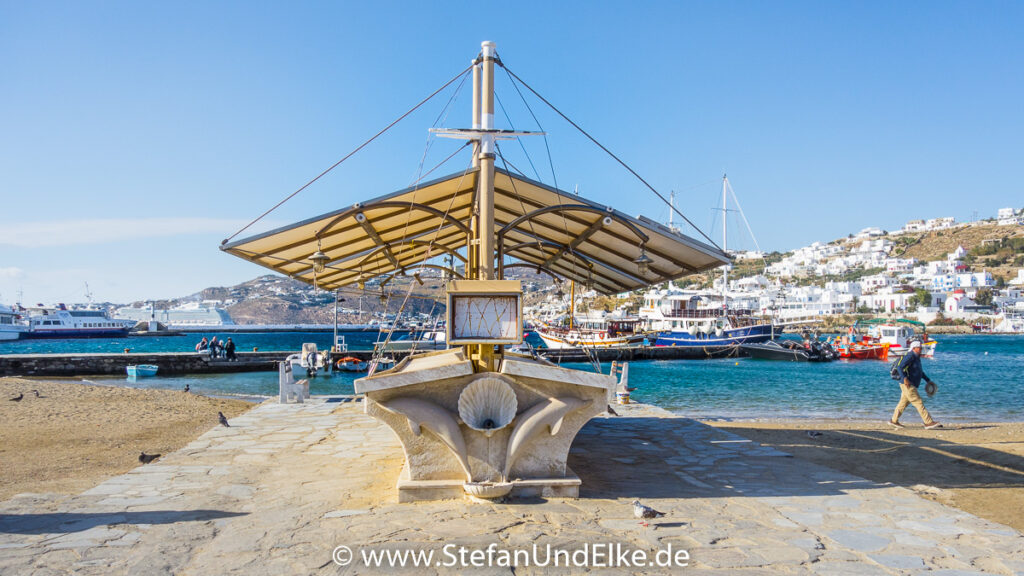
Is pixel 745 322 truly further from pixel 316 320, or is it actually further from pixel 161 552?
pixel 316 320

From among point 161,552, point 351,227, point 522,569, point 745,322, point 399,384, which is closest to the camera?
point 522,569

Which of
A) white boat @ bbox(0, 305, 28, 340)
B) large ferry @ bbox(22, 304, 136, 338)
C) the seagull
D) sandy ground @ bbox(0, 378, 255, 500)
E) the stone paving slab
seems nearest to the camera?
the stone paving slab

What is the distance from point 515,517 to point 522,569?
976mm

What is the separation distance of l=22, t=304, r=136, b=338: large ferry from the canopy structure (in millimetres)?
84792

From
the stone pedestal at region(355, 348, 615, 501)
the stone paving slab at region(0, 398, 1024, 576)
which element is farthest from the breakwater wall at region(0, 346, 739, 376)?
the stone pedestal at region(355, 348, 615, 501)

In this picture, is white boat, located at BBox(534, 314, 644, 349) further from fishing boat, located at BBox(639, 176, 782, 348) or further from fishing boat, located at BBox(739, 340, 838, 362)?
fishing boat, located at BBox(739, 340, 838, 362)

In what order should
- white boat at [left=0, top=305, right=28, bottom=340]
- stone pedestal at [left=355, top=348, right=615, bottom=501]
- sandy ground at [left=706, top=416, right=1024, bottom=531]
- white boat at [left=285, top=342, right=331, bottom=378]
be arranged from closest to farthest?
1. stone pedestal at [left=355, top=348, right=615, bottom=501]
2. sandy ground at [left=706, top=416, right=1024, bottom=531]
3. white boat at [left=285, top=342, right=331, bottom=378]
4. white boat at [left=0, top=305, right=28, bottom=340]

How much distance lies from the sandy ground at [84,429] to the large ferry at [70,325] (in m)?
72.0

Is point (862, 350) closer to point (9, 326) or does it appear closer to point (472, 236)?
point (472, 236)

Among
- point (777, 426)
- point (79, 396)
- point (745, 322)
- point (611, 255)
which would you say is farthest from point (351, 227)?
point (745, 322)

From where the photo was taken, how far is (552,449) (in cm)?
548

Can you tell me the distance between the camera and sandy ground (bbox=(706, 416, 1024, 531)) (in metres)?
6.49

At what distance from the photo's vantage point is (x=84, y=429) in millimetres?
10594

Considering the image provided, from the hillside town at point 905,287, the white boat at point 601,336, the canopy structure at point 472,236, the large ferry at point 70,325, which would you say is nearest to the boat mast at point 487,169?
the canopy structure at point 472,236
